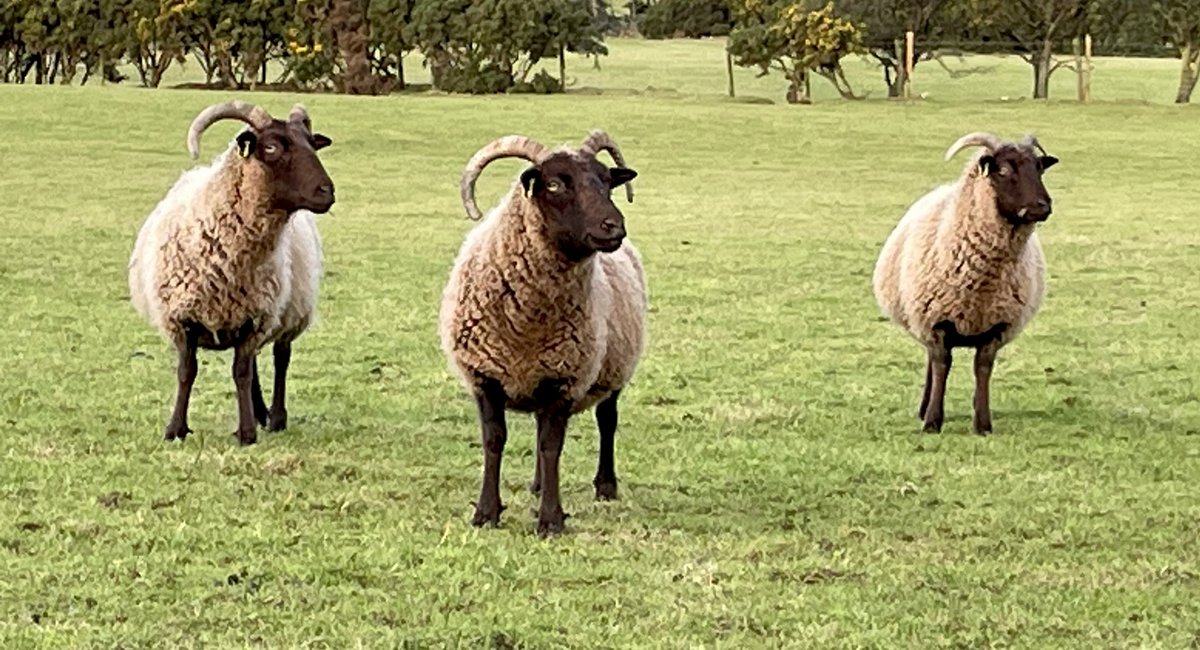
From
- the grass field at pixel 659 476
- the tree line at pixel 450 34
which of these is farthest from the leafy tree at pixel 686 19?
the grass field at pixel 659 476

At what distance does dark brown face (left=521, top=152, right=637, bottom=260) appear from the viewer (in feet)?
26.9

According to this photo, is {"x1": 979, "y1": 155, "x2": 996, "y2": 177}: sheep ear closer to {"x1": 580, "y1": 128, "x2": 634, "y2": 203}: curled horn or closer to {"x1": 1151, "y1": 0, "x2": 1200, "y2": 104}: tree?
{"x1": 580, "y1": 128, "x2": 634, "y2": 203}: curled horn

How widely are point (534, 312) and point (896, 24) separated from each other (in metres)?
57.5

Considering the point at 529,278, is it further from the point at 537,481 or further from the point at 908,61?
the point at 908,61

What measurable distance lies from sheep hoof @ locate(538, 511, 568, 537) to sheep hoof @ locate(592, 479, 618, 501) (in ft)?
2.96

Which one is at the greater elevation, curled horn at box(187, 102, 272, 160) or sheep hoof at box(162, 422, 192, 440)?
curled horn at box(187, 102, 272, 160)

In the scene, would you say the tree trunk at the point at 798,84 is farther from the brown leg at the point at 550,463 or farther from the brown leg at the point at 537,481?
the brown leg at the point at 550,463

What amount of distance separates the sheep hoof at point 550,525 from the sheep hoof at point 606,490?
2.96ft

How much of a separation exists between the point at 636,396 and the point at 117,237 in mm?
11723

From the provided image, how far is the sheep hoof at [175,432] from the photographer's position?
34.9ft

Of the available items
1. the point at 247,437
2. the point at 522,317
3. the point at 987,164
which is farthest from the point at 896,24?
the point at 522,317

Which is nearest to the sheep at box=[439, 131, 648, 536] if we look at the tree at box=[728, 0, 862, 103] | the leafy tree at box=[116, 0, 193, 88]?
the tree at box=[728, 0, 862, 103]

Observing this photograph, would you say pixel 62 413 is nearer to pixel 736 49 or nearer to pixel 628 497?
pixel 628 497

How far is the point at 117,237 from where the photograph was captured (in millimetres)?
22484
